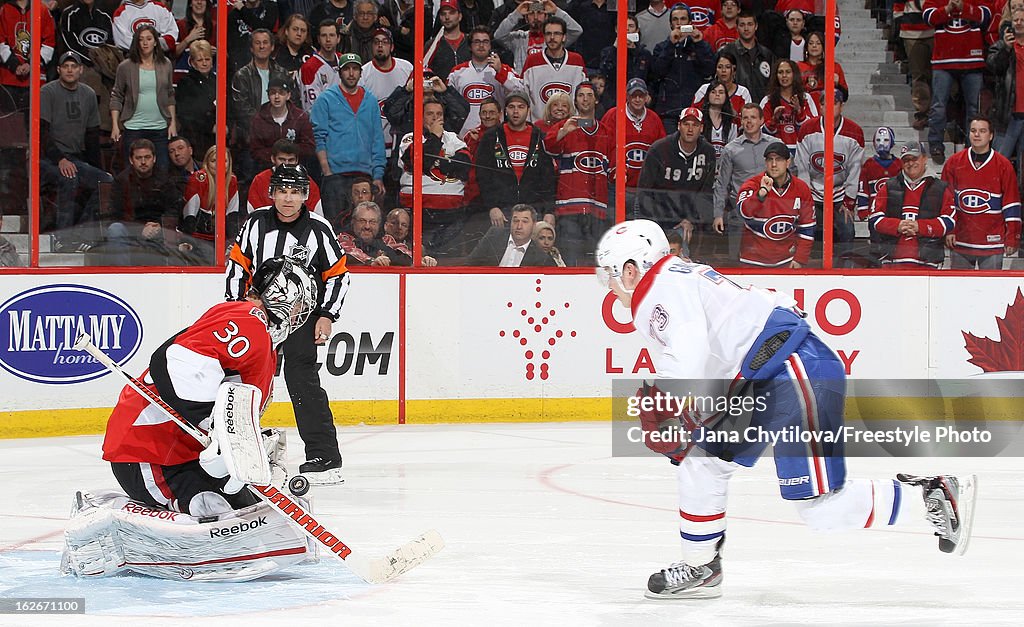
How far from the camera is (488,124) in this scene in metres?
7.84

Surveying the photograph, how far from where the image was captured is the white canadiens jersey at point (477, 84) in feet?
25.5

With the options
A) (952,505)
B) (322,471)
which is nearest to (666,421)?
(952,505)

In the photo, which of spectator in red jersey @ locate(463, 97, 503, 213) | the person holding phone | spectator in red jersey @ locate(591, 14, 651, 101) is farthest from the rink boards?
spectator in red jersey @ locate(591, 14, 651, 101)

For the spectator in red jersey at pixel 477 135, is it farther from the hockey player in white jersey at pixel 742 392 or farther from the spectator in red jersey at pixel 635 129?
the hockey player in white jersey at pixel 742 392

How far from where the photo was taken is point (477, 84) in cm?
781

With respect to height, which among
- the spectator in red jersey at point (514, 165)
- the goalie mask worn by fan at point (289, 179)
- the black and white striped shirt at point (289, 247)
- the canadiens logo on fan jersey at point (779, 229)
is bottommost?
the black and white striped shirt at point (289, 247)

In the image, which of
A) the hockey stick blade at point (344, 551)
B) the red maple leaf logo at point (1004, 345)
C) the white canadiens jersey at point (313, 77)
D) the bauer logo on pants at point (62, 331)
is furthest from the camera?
the red maple leaf logo at point (1004, 345)

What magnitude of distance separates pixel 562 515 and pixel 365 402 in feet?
9.04

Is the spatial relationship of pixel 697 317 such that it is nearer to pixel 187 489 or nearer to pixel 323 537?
pixel 323 537

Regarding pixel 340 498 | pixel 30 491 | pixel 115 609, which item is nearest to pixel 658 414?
pixel 115 609

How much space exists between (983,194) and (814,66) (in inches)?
50.6

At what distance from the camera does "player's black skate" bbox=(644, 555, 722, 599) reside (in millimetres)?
3557

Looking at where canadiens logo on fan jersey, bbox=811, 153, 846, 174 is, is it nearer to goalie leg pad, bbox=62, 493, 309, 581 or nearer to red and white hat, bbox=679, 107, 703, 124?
red and white hat, bbox=679, 107, 703, 124

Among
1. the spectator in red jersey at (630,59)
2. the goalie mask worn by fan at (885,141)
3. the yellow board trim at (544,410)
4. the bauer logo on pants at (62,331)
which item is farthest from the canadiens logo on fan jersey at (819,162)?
the bauer logo on pants at (62,331)
